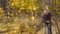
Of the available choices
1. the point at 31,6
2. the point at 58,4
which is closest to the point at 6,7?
the point at 31,6

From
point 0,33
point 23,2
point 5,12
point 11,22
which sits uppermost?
point 23,2

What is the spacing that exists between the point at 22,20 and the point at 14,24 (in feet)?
0.49

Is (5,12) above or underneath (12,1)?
underneath

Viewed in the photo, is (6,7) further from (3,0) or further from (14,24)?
(14,24)

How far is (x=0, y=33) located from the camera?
219 centimetres

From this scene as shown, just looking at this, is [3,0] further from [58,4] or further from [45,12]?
[58,4]

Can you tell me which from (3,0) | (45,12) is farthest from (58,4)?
(3,0)

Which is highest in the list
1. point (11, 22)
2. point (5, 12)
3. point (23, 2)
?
point (23, 2)

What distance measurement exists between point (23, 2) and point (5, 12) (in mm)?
344

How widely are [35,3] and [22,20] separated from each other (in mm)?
358

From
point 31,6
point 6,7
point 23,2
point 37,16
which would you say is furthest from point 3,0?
point 37,16

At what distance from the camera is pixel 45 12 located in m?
2.21

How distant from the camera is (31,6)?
88.5 inches

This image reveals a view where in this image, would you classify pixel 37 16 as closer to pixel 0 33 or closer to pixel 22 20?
pixel 22 20
